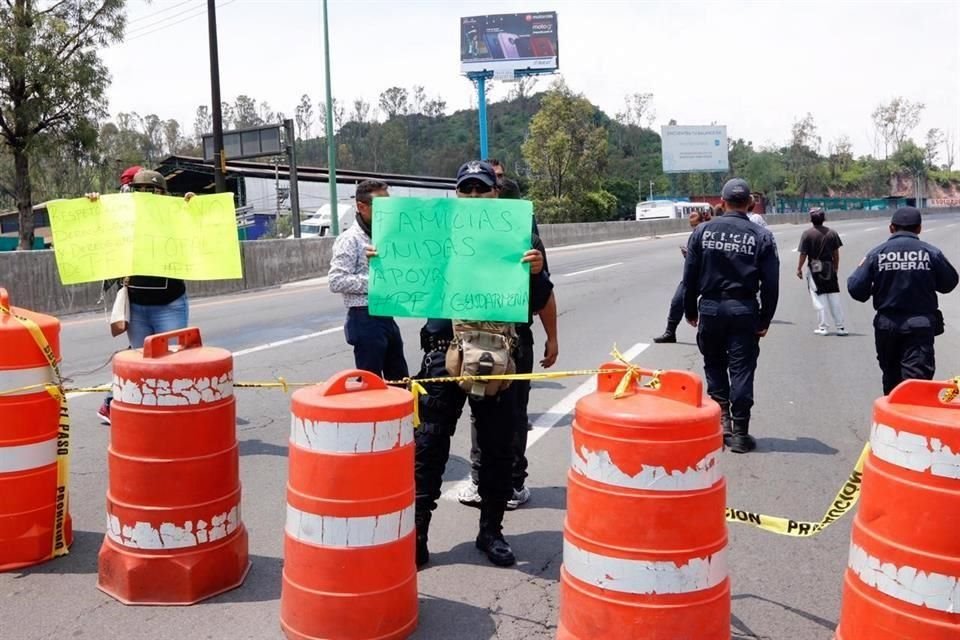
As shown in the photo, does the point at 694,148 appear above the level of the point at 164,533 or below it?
above

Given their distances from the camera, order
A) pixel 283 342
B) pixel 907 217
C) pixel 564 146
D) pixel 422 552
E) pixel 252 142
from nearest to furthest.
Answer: pixel 422 552 → pixel 907 217 → pixel 283 342 → pixel 252 142 → pixel 564 146

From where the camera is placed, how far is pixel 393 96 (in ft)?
463

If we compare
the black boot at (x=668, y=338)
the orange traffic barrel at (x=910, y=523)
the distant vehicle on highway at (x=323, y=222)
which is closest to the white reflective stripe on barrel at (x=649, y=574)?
the orange traffic barrel at (x=910, y=523)

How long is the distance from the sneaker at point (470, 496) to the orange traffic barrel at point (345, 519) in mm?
1645

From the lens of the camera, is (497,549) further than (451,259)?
Yes

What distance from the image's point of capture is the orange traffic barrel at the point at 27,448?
4074mm

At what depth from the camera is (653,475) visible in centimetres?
296

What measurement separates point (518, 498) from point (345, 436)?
204cm

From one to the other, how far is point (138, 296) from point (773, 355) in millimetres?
7652

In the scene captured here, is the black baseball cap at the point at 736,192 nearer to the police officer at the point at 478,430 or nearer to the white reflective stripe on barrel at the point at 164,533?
the police officer at the point at 478,430

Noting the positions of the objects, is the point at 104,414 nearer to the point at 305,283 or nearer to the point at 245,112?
the point at 305,283

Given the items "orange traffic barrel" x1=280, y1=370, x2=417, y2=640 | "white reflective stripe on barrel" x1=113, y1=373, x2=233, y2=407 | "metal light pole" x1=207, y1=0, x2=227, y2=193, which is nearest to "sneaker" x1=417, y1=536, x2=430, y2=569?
"orange traffic barrel" x1=280, y1=370, x2=417, y2=640

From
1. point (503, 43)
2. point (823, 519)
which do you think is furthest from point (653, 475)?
point (503, 43)

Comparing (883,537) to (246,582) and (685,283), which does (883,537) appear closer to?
(246,582)
